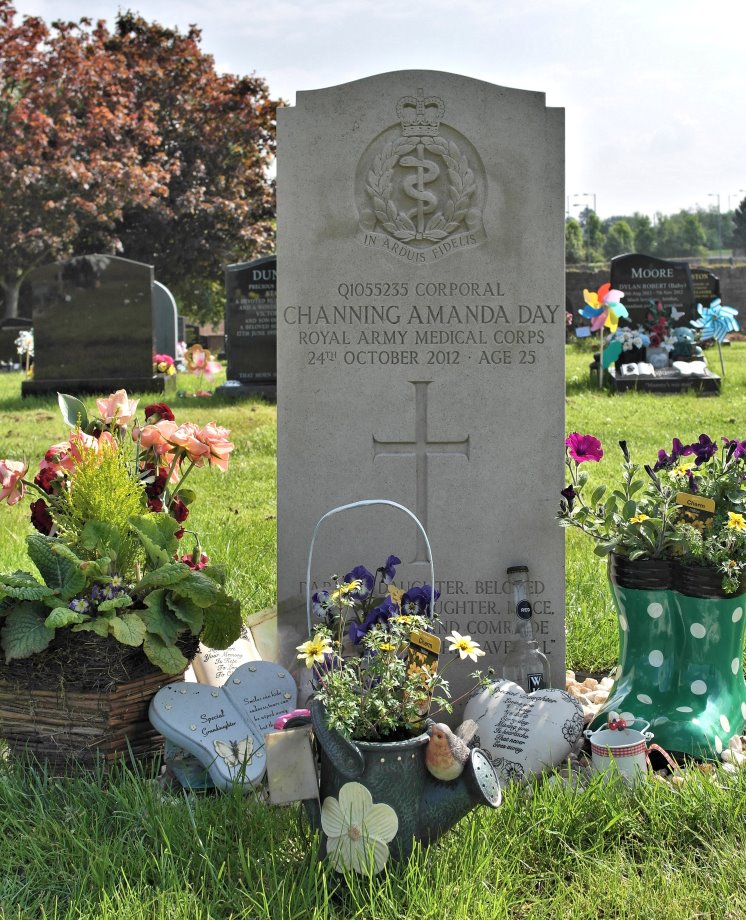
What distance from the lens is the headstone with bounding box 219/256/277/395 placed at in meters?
11.9

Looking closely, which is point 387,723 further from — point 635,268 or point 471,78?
point 635,268

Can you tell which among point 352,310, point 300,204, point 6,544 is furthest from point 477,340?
point 6,544

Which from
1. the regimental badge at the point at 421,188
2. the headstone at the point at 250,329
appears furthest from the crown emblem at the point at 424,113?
the headstone at the point at 250,329

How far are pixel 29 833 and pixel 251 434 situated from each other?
663 centimetres

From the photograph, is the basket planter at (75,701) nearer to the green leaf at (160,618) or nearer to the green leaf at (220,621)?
the green leaf at (160,618)

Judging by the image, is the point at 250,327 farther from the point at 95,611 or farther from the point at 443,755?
the point at 443,755

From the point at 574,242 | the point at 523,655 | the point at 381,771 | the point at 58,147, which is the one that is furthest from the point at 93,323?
the point at 574,242

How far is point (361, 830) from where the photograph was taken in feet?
7.48

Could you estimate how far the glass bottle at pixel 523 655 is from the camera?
3518mm

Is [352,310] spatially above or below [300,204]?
below

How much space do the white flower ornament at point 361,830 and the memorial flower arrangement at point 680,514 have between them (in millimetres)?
1264

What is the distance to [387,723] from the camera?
7.60 feet

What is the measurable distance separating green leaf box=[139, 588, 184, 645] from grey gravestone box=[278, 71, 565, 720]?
68 centimetres

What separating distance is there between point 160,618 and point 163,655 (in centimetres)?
11
